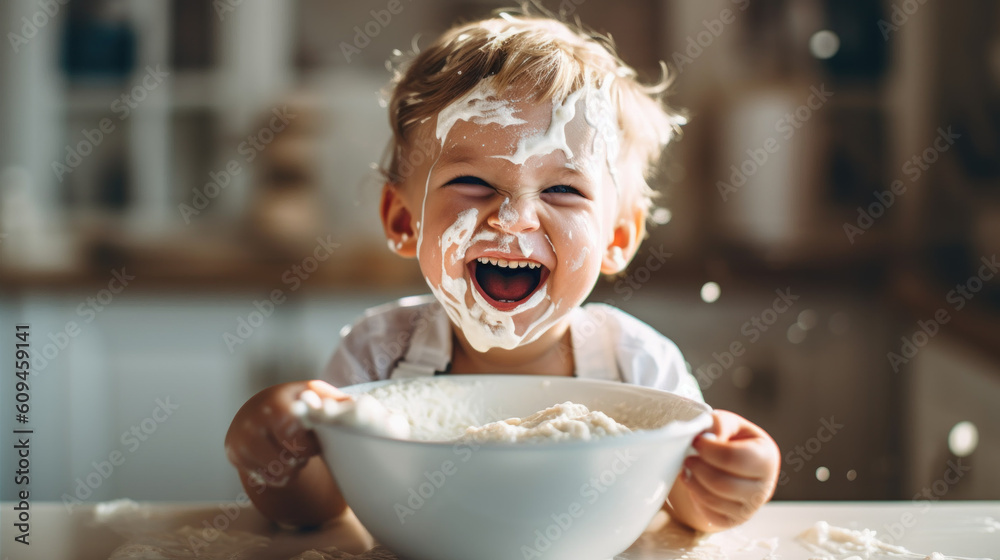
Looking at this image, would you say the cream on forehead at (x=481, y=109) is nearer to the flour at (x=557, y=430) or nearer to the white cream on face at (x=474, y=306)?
the white cream on face at (x=474, y=306)

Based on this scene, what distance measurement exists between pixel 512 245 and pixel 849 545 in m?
0.33

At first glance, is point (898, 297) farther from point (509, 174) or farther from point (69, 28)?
point (69, 28)

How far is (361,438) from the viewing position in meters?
0.44

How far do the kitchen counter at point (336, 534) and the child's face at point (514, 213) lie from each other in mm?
194

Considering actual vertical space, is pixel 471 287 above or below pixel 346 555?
above

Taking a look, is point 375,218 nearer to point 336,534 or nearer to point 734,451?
point 336,534

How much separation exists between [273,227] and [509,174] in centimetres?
165

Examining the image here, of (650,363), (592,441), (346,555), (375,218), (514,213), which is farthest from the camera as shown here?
(375,218)

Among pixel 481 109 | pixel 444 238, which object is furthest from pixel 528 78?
pixel 444 238

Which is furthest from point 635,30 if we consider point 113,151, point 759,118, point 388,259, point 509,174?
point 509,174

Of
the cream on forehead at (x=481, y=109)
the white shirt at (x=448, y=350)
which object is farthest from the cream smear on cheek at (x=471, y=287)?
the white shirt at (x=448, y=350)

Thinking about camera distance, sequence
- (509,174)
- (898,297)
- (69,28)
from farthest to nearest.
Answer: (69,28) < (898,297) < (509,174)

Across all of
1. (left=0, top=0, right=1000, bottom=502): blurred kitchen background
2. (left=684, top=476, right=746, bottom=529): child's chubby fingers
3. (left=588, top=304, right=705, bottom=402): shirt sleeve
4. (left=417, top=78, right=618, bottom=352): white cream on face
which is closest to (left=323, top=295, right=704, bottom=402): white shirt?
(left=588, top=304, right=705, bottom=402): shirt sleeve

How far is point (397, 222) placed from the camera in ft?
2.61
